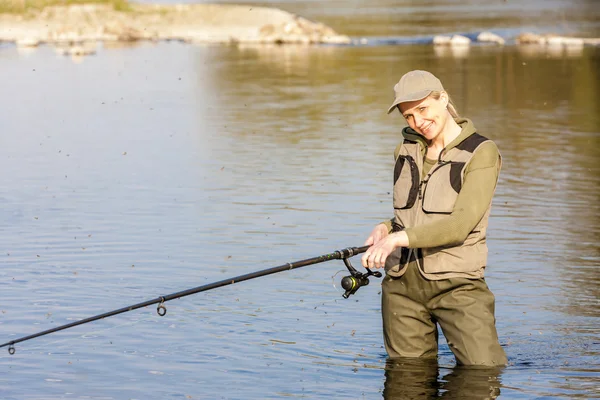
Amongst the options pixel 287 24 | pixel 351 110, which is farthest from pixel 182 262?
pixel 287 24

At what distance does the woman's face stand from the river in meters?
1.42

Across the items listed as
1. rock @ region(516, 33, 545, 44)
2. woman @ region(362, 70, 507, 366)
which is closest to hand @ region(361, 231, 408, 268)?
woman @ region(362, 70, 507, 366)

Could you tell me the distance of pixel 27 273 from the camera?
9922 mm

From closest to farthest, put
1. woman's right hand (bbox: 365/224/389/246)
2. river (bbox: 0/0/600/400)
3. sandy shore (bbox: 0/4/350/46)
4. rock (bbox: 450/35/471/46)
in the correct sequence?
woman's right hand (bbox: 365/224/389/246) < river (bbox: 0/0/600/400) < rock (bbox: 450/35/471/46) < sandy shore (bbox: 0/4/350/46)

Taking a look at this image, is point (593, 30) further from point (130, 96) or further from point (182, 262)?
point (182, 262)

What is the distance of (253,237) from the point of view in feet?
37.1

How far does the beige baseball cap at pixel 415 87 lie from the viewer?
5.57 meters

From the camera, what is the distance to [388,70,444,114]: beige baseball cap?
18.3 feet

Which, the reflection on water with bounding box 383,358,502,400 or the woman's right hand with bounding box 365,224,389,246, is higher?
the woman's right hand with bounding box 365,224,389,246

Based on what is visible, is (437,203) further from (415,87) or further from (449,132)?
(415,87)

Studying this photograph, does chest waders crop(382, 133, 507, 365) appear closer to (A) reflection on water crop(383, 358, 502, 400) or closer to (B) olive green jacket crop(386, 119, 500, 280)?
(B) olive green jacket crop(386, 119, 500, 280)

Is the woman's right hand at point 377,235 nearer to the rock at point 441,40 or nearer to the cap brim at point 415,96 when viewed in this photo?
the cap brim at point 415,96

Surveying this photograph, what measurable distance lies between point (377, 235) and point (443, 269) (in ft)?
1.38

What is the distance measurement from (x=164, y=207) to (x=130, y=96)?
44.8 ft
